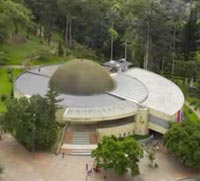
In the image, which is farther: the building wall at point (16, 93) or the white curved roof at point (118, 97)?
the building wall at point (16, 93)

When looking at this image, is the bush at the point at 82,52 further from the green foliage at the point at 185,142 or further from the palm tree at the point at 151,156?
the green foliage at the point at 185,142

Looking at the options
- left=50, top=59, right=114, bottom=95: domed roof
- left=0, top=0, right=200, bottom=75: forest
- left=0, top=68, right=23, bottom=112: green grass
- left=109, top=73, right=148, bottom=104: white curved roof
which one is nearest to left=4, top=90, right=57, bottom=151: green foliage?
left=50, top=59, right=114, bottom=95: domed roof

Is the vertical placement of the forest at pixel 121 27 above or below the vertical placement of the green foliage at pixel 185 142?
above

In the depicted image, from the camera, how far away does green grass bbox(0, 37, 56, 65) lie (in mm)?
82700

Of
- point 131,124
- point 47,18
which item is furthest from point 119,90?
point 47,18

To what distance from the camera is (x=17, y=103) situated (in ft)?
172

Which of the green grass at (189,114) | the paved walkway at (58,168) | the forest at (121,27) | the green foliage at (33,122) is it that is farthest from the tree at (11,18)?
the green grass at (189,114)

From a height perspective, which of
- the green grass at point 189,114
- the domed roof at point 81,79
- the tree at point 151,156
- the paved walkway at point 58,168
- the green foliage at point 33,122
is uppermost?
the domed roof at point 81,79

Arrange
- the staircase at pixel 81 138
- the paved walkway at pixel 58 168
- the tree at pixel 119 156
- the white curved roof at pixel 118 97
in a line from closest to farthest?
1. the tree at pixel 119 156
2. the paved walkway at pixel 58 168
3. the staircase at pixel 81 138
4. the white curved roof at pixel 118 97

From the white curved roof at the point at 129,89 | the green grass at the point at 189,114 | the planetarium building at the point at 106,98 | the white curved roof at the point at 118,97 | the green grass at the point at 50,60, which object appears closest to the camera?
the planetarium building at the point at 106,98

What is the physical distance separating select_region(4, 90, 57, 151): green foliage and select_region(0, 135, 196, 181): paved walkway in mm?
1627

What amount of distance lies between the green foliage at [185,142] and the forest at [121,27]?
85.0 ft

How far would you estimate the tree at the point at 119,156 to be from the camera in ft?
152

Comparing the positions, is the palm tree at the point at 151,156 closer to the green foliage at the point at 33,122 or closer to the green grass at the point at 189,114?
the green foliage at the point at 33,122
